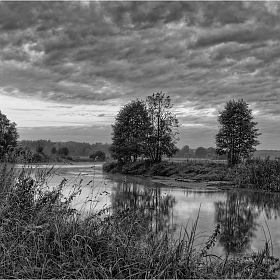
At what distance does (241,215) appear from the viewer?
10492 mm

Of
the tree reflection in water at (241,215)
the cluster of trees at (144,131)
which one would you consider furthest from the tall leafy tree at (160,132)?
the tree reflection in water at (241,215)

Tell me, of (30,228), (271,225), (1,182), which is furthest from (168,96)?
(30,228)

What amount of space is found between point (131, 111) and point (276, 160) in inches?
734

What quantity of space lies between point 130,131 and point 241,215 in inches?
984

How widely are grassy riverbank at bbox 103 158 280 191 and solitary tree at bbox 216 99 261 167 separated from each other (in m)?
4.32

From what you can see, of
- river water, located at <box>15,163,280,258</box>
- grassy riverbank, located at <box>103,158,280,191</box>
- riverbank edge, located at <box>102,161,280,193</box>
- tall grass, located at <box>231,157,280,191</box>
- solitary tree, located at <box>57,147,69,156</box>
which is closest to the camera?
river water, located at <box>15,163,280,258</box>

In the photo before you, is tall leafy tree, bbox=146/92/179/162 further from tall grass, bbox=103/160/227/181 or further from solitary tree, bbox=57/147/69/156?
solitary tree, bbox=57/147/69/156

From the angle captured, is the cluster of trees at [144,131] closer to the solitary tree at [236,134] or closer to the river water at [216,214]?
the solitary tree at [236,134]

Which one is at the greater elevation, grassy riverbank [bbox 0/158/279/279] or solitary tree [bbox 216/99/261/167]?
solitary tree [bbox 216/99/261/167]

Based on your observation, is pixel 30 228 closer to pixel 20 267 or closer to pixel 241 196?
pixel 20 267

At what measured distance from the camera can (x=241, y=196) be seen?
50.3 feet

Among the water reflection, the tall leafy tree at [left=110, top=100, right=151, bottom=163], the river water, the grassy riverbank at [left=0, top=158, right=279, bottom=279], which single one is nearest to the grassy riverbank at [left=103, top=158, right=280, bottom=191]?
the tall leafy tree at [left=110, top=100, right=151, bottom=163]

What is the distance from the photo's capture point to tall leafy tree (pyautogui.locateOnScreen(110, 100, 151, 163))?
3391 centimetres

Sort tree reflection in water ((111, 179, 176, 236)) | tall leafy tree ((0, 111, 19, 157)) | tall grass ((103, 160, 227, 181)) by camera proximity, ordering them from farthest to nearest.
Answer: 1. tall grass ((103, 160, 227, 181))
2. tall leafy tree ((0, 111, 19, 157))
3. tree reflection in water ((111, 179, 176, 236))
